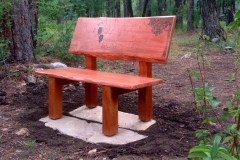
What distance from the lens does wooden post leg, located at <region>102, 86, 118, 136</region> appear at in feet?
10.9

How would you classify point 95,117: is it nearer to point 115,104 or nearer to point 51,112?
point 51,112

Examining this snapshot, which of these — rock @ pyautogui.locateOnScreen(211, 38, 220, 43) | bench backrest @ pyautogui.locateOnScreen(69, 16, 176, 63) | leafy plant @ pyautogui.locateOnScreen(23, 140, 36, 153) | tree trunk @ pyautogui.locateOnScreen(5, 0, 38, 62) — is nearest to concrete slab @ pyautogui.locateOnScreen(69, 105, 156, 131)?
bench backrest @ pyautogui.locateOnScreen(69, 16, 176, 63)

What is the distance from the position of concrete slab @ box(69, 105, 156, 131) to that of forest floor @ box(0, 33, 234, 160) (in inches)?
5.1

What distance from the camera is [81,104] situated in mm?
4680

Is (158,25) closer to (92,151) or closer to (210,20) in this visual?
(92,151)

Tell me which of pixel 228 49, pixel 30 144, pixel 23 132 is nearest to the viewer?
pixel 30 144

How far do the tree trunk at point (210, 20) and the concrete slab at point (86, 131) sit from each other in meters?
7.30

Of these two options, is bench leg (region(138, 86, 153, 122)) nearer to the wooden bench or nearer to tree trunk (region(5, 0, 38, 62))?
the wooden bench

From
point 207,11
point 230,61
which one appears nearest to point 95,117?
point 230,61

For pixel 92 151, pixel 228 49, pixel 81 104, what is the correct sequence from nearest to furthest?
1. pixel 92 151
2. pixel 81 104
3. pixel 228 49

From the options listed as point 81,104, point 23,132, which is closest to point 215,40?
point 81,104

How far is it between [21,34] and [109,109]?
3.16m

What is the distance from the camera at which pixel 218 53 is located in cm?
911

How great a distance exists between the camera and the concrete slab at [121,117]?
379cm
